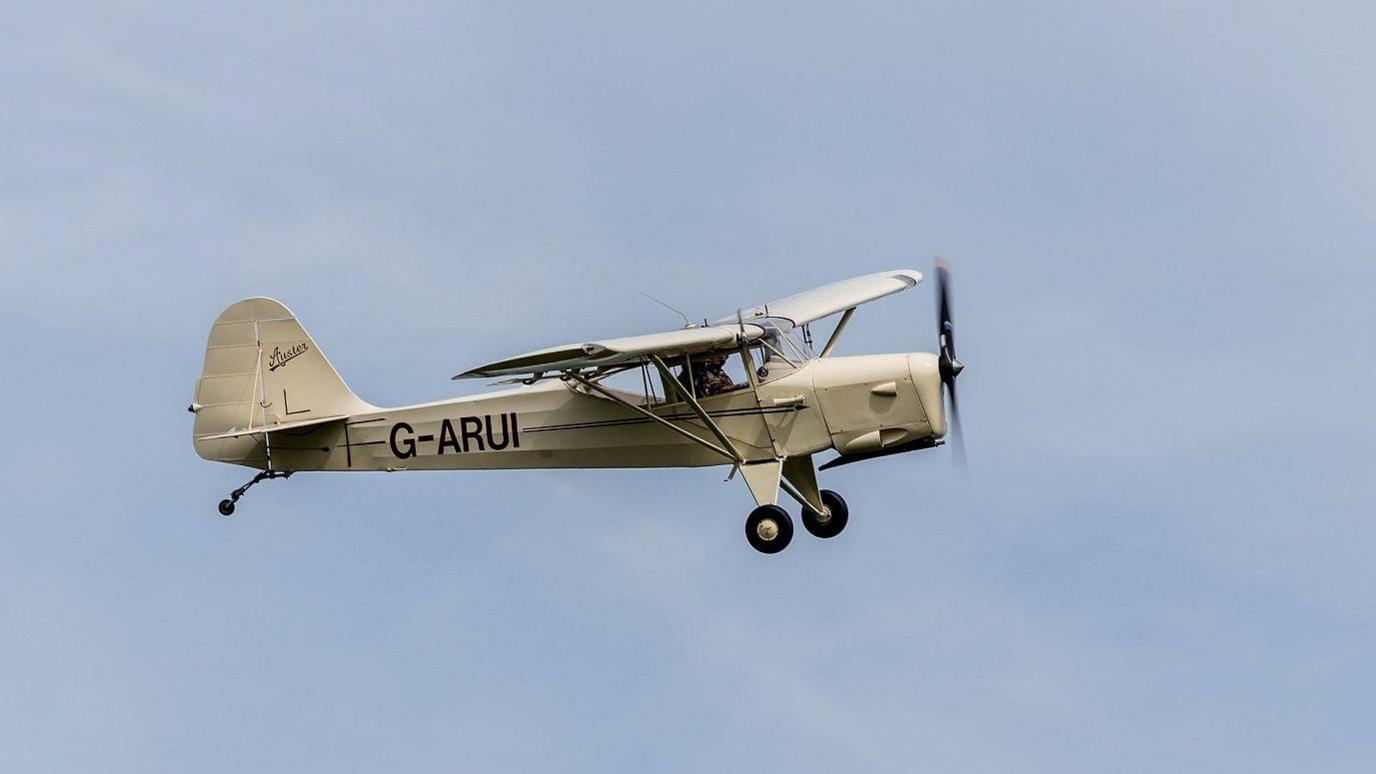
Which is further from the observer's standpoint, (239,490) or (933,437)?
(239,490)

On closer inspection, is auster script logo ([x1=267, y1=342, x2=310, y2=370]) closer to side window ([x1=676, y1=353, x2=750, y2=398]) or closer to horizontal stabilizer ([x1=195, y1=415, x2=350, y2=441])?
horizontal stabilizer ([x1=195, y1=415, x2=350, y2=441])

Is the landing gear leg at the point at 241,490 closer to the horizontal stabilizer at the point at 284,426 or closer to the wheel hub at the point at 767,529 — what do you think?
the horizontal stabilizer at the point at 284,426

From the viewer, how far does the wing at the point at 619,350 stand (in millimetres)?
20609

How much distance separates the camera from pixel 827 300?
23.8 meters

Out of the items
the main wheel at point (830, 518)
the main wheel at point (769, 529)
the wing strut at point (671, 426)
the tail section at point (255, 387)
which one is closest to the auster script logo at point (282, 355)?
the tail section at point (255, 387)

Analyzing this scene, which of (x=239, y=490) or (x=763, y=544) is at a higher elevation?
(x=239, y=490)

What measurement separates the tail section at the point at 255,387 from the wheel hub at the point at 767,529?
4898 mm

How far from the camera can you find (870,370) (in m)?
22.0

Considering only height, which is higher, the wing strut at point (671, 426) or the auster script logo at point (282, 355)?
the auster script logo at point (282, 355)

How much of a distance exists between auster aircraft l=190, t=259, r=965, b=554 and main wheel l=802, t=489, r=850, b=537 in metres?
0.02

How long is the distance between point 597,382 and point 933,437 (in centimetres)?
371

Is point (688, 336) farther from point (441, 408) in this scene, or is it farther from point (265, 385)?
point (265, 385)

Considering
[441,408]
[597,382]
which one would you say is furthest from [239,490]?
[597,382]

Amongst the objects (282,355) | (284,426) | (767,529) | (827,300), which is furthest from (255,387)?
(827,300)
